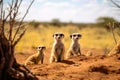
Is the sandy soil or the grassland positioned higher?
the grassland

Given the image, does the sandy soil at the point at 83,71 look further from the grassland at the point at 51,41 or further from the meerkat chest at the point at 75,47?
the grassland at the point at 51,41

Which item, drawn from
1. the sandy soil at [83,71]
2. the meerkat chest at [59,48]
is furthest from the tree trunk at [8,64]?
the meerkat chest at [59,48]

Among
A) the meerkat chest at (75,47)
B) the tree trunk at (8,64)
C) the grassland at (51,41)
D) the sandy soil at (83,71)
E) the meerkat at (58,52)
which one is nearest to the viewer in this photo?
the tree trunk at (8,64)

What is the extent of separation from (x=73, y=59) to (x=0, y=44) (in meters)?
4.59

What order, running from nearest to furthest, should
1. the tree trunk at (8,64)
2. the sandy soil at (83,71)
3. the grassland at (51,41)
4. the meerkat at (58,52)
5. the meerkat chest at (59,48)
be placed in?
the tree trunk at (8,64), the sandy soil at (83,71), the meerkat at (58,52), the meerkat chest at (59,48), the grassland at (51,41)

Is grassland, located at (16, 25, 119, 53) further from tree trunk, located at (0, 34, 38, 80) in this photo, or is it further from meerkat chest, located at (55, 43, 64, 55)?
tree trunk, located at (0, 34, 38, 80)

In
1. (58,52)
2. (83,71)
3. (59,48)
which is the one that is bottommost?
(83,71)

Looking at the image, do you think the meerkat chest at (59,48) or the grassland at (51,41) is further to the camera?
the grassland at (51,41)

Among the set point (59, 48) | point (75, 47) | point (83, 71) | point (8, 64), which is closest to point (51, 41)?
point (75, 47)

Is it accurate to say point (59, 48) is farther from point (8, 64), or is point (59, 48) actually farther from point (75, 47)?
point (8, 64)

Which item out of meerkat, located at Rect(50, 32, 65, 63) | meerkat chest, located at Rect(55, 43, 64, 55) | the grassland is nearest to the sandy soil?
meerkat, located at Rect(50, 32, 65, 63)

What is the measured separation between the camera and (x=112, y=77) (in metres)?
7.81

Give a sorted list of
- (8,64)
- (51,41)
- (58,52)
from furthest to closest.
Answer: (51,41), (58,52), (8,64)

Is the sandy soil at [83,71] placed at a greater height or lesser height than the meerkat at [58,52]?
lesser
